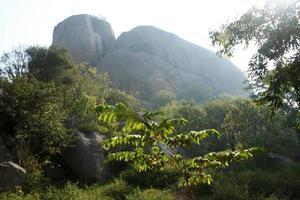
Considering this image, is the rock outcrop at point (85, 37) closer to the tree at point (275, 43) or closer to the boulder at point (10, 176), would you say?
the boulder at point (10, 176)

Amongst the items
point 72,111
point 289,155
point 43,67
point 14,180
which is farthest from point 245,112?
point 14,180

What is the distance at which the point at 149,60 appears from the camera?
243 feet

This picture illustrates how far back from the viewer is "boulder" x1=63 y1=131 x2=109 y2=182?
20.5 m

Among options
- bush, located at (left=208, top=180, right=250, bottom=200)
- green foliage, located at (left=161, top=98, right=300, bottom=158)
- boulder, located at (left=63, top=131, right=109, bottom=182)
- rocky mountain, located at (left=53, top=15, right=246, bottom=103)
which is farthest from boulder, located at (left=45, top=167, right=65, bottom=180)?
rocky mountain, located at (left=53, top=15, right=246, bottom=103)

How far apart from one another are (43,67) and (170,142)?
27918mm

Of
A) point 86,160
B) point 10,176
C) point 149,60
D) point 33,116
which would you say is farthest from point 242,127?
point 149,60

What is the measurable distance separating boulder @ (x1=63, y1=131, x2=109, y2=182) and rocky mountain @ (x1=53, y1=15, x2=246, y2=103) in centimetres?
3994

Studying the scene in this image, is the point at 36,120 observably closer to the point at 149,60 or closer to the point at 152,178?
the point at 152,178

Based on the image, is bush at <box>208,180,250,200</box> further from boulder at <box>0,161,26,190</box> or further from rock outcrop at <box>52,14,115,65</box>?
rock outcrop at <box>52,14,115,65</box>

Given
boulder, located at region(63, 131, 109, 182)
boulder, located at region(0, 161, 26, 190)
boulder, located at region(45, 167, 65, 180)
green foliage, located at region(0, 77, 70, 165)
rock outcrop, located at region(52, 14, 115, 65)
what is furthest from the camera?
rock outcrop, located at region(52, 14, 115, 65)

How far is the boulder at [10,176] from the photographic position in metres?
16.6

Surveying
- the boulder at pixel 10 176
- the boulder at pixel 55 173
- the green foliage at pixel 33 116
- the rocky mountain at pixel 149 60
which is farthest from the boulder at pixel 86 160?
the rocky mountain at pixel 149 60

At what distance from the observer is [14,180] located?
16812 mm

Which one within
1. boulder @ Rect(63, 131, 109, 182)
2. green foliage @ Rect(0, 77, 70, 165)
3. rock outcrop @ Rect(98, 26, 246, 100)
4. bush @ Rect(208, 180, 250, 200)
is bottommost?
bush @ Rect(208, 180, 250, 200)
